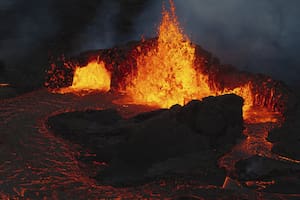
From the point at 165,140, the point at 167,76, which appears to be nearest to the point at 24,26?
the point at 167,76

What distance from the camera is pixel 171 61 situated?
35.0 feet

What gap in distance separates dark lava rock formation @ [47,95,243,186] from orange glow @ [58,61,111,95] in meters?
2.90

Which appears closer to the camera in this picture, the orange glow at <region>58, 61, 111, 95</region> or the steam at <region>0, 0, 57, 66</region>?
the orange glow at <region>58, 61, 111, 95</region>

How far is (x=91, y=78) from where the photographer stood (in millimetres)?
11352

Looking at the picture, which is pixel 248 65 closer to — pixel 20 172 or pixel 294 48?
pixel 294 48

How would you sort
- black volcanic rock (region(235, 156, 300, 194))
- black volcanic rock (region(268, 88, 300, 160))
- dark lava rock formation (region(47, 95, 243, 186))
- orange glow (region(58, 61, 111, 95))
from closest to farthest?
black volcanic rock (region(235, 156, 300, 194)) < dark lava rock formation (region(47, 95, 243, 186)) < black volcanic rock (region(268, 88, 300, 160)) < orange glow (region(58, 61, 111, 95))

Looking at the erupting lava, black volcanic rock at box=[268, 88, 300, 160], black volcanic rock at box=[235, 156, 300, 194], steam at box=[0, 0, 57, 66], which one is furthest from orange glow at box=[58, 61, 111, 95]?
black volcanic rock at box=[235, 156, 300, 194]

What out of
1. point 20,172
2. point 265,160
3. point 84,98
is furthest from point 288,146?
point 84,98

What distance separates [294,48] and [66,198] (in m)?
9.35

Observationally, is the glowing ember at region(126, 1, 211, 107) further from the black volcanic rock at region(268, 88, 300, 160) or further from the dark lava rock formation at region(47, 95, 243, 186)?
the black volcanic rock at region(268, 88, 300, 160)

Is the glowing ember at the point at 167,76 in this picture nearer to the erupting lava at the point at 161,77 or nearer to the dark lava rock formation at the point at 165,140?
the erupting lava at the point at 161,77

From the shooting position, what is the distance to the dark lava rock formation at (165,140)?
630 centimetres

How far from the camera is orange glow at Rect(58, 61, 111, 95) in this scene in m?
11.0

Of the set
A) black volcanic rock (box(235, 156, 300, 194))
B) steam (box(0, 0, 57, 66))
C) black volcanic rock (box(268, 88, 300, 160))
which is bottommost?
black volcanic rock (box(235, 156, 300, 194))
